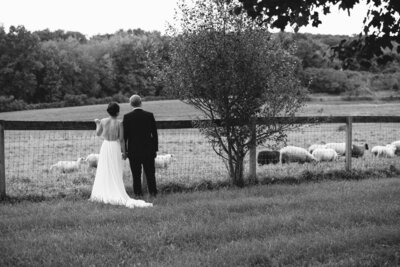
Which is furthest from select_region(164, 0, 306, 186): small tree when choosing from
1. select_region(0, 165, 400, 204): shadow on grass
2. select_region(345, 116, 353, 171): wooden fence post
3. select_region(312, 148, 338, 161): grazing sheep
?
select_region(312, 148, 338, 161): grazing sheep

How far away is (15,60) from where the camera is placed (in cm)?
8156

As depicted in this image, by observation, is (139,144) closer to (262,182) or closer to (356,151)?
(262,182)

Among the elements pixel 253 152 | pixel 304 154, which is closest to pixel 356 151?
pixel 304 154

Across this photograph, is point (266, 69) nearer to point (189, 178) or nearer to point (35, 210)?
point (189, 178)

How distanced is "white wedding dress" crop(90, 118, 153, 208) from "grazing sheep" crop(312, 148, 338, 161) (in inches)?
297

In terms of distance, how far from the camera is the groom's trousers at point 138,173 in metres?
10.2

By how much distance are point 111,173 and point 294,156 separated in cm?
693

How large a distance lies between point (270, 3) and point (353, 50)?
1588mm

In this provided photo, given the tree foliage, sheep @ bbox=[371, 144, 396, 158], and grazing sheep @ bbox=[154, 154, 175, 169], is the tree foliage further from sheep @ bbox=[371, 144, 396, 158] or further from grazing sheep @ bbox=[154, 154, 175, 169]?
sheep @ bbox=[371, 144, 396, 158]

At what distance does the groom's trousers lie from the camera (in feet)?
33.6

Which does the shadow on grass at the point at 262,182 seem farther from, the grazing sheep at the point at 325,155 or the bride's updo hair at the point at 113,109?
the grazing sheep at the point at 325,155

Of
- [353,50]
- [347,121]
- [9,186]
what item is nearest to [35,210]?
[9,186]

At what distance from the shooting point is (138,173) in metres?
10.3

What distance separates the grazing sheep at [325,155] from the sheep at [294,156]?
42cm
